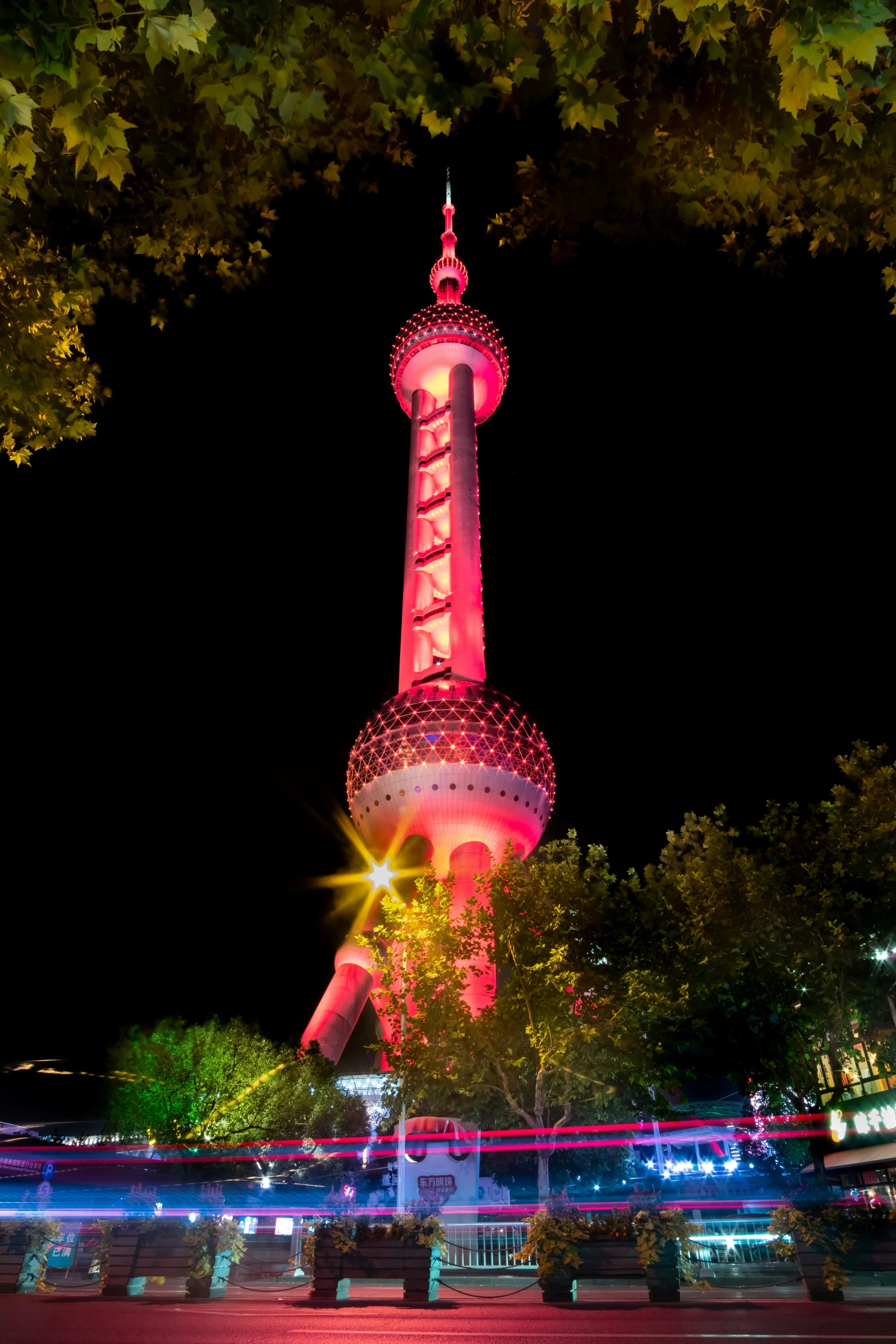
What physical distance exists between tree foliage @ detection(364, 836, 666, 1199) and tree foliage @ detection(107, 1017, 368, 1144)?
12.9m

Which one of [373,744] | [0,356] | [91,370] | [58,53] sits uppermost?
[373,744]

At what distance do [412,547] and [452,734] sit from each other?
14760mm

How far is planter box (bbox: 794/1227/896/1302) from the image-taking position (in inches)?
532

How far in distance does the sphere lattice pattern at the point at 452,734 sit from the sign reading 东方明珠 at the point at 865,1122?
71.2 ft

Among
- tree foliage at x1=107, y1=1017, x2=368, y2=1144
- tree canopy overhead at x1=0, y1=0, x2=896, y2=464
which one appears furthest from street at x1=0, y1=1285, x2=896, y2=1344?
tree foliage at x1=107, y1=1017, x2=368, y2=1144

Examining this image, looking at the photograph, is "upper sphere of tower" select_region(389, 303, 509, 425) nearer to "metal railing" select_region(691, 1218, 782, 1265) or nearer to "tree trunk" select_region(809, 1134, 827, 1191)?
"tree trunk" select_region(809, 1134, 827, 1191)

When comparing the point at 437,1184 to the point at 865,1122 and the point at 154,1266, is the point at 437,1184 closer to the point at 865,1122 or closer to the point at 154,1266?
the point at 865,1122

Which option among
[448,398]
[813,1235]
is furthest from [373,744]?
[813,1235]

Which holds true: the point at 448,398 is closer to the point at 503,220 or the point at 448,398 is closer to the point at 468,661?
the point at 468,661

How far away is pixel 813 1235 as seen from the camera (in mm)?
13797

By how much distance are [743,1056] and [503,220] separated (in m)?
22.6

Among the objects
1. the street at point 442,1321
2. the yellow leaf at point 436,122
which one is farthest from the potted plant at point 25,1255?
the yellow leaf at point 436,122

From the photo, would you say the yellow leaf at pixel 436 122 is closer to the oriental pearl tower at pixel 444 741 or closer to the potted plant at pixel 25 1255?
the potted plant at pixel 25 1255

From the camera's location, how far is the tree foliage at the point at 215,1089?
119ft
